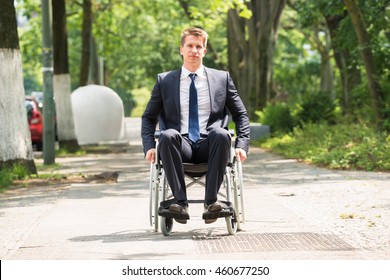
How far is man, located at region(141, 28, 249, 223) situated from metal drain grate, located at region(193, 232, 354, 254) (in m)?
0.27

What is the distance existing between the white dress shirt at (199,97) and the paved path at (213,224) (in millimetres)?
964

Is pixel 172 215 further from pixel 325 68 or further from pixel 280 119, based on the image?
pixel 325 68

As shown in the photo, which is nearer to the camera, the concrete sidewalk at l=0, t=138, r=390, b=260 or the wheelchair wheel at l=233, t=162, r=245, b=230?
the concrete sidewalk at l=0, t=138, r=390, b=260

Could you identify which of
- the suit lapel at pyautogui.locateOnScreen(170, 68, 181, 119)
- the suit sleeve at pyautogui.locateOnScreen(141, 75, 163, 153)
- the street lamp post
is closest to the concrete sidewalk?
the suit sleeve at pyautogui.locateOnScreen(141, 75, 163, 153)

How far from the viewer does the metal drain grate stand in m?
8.21

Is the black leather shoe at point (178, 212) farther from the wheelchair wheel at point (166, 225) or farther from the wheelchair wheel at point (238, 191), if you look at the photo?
the wheelchair wheel at point (238, 191)

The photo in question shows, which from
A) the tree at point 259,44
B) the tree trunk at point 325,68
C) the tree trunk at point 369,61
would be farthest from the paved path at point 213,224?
the tree trunk at point 325,68

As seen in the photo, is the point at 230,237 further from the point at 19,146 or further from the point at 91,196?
the point at 19,146

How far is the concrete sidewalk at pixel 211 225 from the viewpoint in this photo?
8.17 m

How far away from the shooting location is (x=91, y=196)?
1322cm

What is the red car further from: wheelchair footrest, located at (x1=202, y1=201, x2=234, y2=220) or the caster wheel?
wheelchair footrest, located at (x1=202, y1=201, x2=234, y2=220)

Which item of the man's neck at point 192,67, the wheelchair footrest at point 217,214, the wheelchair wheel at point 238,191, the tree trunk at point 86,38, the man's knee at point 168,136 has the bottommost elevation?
the wheelchair footrest at point 217,214

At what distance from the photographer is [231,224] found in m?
9.18

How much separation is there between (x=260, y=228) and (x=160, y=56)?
179ft
